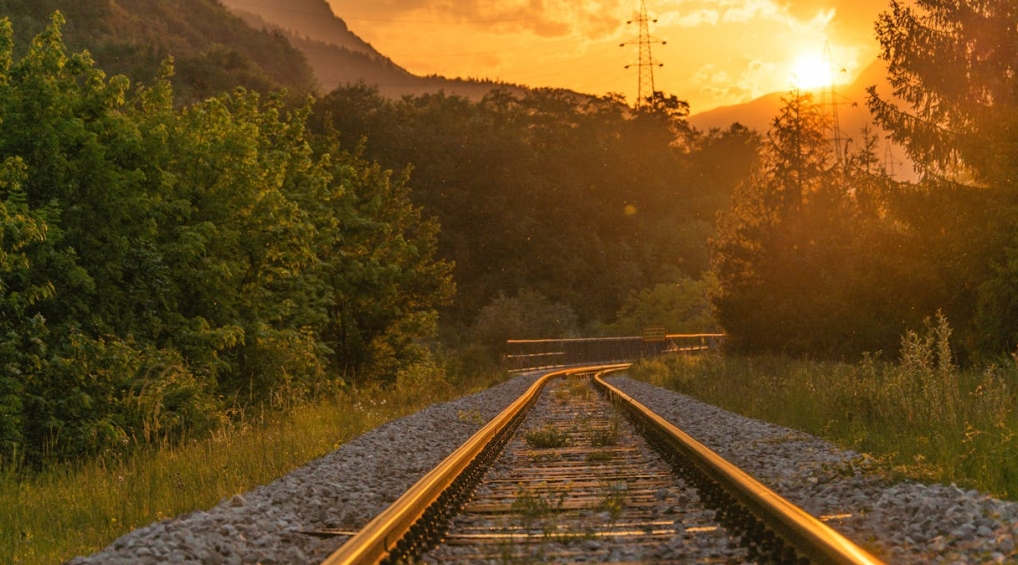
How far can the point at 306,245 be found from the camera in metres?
22.1

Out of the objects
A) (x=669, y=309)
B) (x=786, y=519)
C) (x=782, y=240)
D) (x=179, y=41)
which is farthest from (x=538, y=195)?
(x=786, y=519)

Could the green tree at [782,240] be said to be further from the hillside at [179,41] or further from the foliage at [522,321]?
the hillside at [179,41]

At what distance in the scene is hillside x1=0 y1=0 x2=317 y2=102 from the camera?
74.6 meters

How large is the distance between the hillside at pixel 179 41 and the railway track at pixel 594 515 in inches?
1771

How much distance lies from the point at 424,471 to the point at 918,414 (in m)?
5.18

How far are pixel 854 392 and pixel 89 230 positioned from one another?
12048 mm

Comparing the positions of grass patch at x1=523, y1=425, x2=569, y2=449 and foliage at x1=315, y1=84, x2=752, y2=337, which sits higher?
foliage at x1=315, y1=84, x2=752, y2=337

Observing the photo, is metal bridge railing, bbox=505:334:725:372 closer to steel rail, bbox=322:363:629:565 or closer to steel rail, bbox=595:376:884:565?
steel rail, bbox=322:363:629:565

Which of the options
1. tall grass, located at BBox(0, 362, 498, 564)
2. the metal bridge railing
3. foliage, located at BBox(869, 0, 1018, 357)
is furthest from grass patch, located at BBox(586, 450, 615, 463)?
the metal bridge railing

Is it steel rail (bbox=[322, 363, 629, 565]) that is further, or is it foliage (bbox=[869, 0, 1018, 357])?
foliage (bbox=[869, 0, 1018, 357])

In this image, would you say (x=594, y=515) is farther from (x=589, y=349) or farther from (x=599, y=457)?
(x=589, y=349)

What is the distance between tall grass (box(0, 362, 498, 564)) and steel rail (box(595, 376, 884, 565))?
395 cm

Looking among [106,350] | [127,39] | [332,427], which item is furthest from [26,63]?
[127,39]

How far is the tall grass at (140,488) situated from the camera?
716 centimetres
